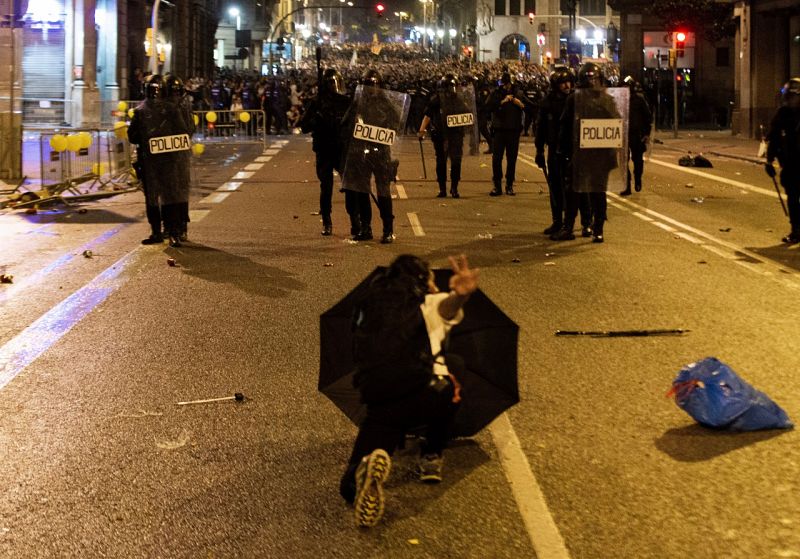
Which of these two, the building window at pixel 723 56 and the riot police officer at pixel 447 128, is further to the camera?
the building window at pixel 723 56

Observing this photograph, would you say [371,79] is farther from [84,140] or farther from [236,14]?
[236,14]

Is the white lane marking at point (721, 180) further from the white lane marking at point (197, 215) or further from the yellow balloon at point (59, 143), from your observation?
the yellow balloon at point (59, 143)

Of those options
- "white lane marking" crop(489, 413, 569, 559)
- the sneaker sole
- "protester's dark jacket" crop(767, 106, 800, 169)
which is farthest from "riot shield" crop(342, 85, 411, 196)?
the sneaker sole

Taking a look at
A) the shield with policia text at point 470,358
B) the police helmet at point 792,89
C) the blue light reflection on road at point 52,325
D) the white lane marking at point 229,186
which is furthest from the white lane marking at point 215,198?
the shield with policia text at point 470,358

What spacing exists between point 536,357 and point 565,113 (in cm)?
528

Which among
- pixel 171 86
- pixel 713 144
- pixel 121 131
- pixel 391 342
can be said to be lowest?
pixel 391 342

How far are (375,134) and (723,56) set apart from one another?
163 ft

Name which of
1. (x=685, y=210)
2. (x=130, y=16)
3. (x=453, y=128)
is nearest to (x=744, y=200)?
(x=685, y=210)

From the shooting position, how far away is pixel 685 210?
15.8 m

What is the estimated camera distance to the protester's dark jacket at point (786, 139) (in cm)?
1150

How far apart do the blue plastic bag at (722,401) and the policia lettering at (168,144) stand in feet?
25.7

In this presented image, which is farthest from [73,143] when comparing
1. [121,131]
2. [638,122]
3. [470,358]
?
[470,358]

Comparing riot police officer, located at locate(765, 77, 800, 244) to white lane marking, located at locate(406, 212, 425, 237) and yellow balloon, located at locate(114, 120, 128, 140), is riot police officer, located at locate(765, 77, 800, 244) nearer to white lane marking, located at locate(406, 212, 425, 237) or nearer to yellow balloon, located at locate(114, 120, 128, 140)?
white lane marking, located at locate(406, 212, 425, 237)

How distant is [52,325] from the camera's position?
26.8 ft
